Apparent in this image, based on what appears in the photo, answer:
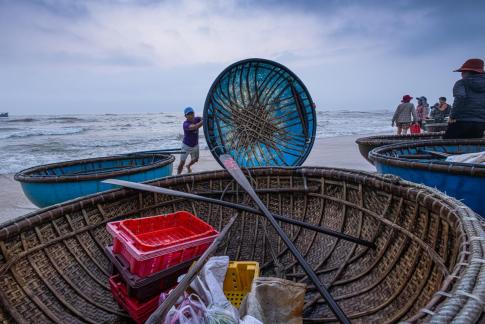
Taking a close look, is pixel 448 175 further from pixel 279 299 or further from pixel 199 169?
pixel 199 169

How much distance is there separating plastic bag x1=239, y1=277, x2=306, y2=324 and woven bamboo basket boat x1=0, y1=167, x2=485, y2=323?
0.75 feet

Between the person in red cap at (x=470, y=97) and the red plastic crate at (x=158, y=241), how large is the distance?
13.6ft

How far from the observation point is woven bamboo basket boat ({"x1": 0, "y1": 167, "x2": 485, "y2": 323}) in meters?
1.55

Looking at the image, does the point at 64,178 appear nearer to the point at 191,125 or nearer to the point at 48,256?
the point at 48,256

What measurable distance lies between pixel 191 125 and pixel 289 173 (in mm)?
4012

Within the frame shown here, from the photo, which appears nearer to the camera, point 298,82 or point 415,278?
point 415,278

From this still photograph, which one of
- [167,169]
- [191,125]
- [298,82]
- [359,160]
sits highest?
[298,82]

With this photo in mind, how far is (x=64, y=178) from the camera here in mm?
3719

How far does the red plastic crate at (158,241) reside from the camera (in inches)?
74.4

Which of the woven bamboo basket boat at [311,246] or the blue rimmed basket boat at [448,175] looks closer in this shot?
the woven bamboo basket boat at [311,246]

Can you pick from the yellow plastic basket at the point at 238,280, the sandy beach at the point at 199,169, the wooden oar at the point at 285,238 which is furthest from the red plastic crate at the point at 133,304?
the sandy beach at the point at 199,169

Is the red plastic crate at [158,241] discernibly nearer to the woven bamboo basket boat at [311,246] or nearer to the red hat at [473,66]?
the woven bamboo basket boat at [311,246]

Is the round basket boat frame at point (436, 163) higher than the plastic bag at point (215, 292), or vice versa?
the round basket boat frame at point (436, 163)

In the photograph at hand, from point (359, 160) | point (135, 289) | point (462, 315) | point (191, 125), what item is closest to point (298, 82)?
point (191, 125)
